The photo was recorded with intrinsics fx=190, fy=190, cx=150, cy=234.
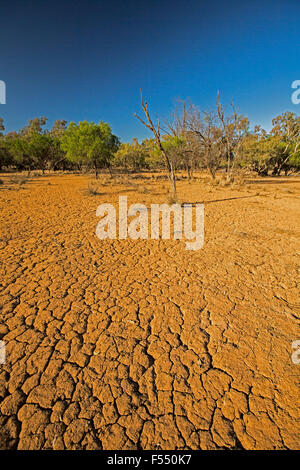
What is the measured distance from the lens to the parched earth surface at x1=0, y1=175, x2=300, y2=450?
1654mm

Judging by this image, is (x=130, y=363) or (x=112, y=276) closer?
(x=130, y=363)

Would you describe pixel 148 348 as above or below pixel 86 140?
below

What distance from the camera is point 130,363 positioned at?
2.18 metres

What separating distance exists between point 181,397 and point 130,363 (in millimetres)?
626

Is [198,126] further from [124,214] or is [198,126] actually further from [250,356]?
[250,356]

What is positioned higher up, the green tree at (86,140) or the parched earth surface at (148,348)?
Result: the green tree at (86,140)

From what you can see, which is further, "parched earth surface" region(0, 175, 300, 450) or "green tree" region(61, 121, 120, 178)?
"green tree" region(61, 121, 120, 178)

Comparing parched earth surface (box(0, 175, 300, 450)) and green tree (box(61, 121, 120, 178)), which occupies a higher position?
green tree (box(61, 121, 120, 178))

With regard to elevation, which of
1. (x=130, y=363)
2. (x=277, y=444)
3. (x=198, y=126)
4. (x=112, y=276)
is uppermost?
(x=198, y=126)

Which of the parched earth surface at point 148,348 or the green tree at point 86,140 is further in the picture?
the green tree at point 86,140

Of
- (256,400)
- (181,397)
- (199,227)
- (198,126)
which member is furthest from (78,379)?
(198,126)

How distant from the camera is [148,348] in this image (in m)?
2.36

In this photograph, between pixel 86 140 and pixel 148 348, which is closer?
pixel 148 348

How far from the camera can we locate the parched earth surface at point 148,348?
5.43ft
